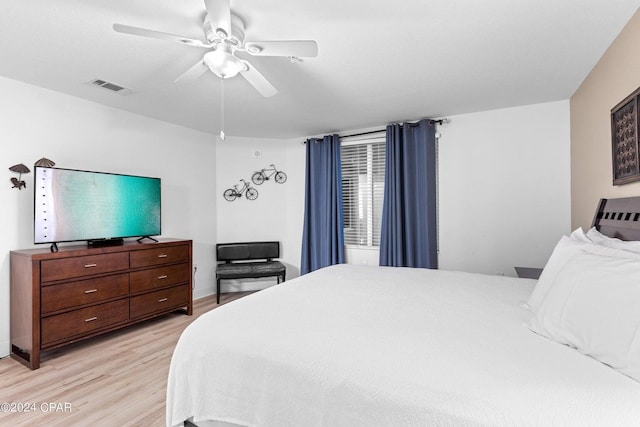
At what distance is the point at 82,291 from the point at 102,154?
1.49 meters

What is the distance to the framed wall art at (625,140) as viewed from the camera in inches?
76.1

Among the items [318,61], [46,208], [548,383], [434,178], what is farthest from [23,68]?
[434,178]

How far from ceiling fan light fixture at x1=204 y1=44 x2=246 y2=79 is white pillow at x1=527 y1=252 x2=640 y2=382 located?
2092 mm

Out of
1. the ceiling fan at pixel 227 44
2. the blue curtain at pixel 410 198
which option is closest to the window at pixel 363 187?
the blue curtain at pixel 410 198

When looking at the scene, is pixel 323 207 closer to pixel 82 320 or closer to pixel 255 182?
pixel 255 182

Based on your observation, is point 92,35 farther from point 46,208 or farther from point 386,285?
point 386,285

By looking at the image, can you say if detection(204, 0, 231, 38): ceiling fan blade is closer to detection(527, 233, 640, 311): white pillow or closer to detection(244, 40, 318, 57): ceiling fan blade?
detection(244, 40, 318, 57): ceiling fan blade

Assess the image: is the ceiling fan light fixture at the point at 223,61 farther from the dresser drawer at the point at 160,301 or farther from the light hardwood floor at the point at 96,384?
the dresser drawer at the point at 160,301

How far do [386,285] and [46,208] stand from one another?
297 centimetres

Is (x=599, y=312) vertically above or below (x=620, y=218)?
below

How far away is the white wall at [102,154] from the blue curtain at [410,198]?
2.63 m

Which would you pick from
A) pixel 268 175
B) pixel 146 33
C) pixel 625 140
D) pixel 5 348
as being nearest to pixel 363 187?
pixel 268 175

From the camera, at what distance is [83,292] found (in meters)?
2.85

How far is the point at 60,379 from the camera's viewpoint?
7.77 ft
